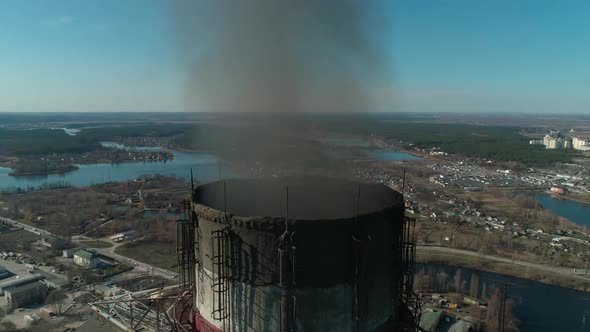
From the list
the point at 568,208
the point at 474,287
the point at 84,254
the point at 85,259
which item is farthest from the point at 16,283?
the point at 568,208

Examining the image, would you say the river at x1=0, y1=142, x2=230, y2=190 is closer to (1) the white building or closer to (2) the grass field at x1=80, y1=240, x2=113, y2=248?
(2) the grass field at x1=80, y1=240, x2=113, y2=248

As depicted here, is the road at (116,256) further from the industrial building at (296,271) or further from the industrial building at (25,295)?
the industrial building at (296,271)

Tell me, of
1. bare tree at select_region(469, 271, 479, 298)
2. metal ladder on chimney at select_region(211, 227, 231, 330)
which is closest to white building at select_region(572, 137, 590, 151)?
bare tree at select_region(469, 271, 479, 298)

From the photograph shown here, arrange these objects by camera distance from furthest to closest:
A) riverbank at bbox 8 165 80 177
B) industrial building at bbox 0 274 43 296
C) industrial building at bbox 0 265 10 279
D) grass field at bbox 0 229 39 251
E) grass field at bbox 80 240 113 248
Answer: riverbank at bbox 8 165 80 177
grass field at bbox 80 240 113 248
grass field at bbox 0 229 39 251
industrial building at bbox 0 265 10 279
industrial building at bbox 0 274 43 296

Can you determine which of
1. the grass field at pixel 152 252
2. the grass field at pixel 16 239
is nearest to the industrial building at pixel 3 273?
the grass field at pixel 16 239

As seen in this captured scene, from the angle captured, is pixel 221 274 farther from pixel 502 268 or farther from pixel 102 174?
Result: pixel 102 174
